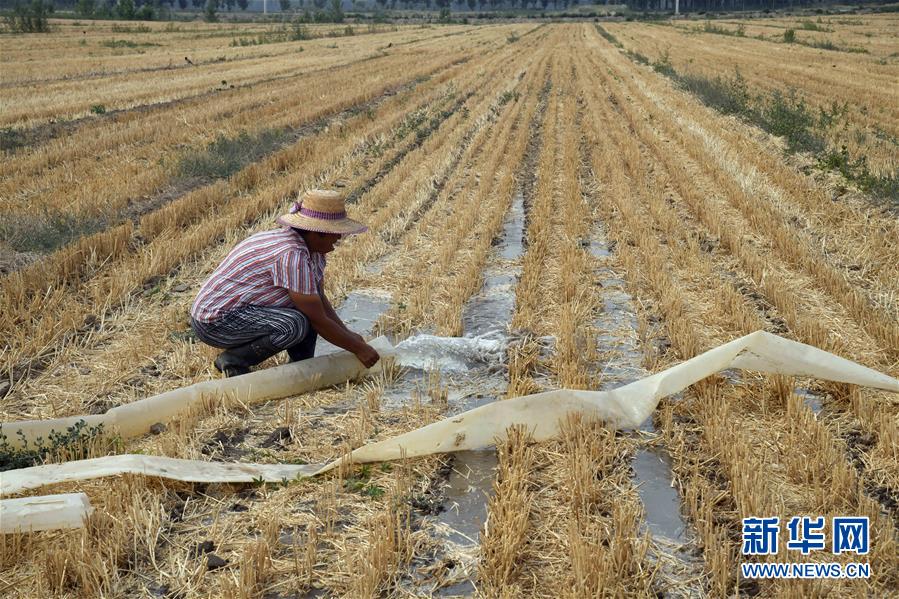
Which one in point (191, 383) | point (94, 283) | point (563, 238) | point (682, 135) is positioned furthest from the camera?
point (682, 135)

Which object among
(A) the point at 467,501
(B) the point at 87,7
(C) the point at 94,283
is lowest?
(A) the point at 467,501

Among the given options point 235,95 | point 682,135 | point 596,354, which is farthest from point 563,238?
point 235,95

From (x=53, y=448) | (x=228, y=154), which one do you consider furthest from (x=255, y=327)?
(x=228, y=154)

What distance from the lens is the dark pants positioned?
5.30 m

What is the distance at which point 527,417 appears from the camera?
4598mm

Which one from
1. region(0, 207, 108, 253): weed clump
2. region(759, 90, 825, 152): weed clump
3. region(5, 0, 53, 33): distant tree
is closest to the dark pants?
region(0, 207, 108, 253): weed clump

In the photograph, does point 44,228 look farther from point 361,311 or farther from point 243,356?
point 243,356

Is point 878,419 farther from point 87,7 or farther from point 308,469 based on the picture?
point 87,7

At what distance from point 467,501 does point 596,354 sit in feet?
6.82

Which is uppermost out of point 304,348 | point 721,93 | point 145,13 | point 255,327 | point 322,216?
point 145,13

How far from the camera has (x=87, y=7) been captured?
69.8 metres

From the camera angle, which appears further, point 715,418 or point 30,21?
point 30,21

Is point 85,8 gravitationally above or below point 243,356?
above

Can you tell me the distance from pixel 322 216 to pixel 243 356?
1117 millimetres
